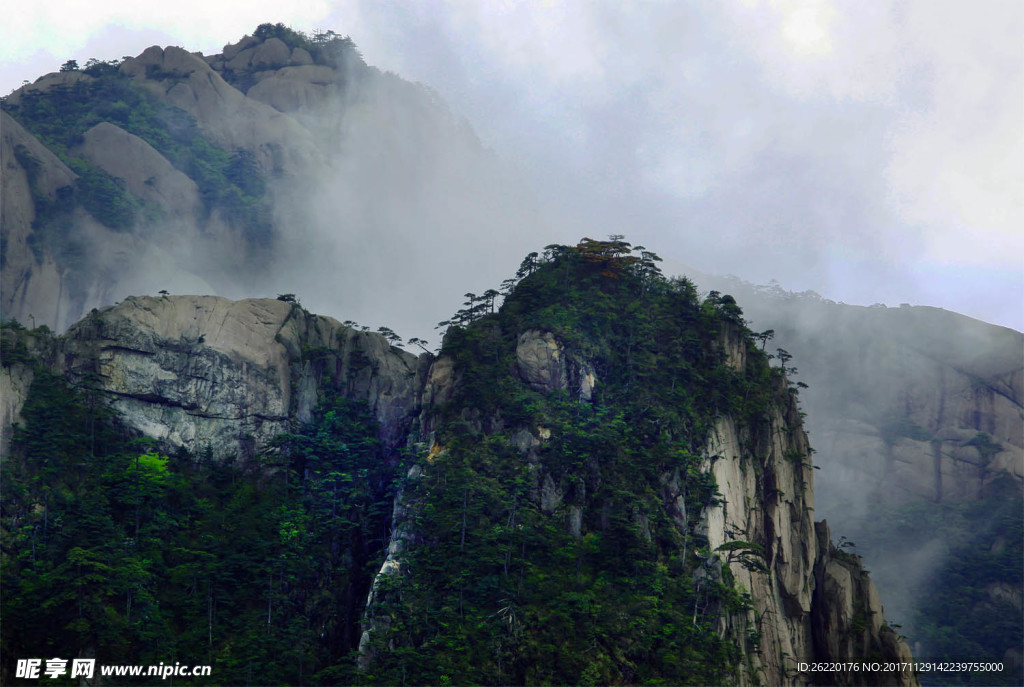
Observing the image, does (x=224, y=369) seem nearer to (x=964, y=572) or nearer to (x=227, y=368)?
(x=227, y=368)

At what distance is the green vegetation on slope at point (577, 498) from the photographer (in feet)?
163

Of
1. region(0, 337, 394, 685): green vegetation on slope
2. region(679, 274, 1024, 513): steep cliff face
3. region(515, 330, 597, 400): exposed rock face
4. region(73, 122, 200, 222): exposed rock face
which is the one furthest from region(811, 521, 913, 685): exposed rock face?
region(73, 122, 200, 222): exposed rock face

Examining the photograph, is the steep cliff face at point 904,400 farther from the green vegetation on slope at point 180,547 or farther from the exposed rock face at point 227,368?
the green vegetation on slope at point 180,547

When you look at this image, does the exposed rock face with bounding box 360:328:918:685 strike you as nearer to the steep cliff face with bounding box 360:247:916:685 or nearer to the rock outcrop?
the steep cliff face with bounding box 360:247:916:685

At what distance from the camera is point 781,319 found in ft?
385

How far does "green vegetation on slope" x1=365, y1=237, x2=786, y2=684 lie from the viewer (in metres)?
49.7

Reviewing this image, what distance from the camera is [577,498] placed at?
185 feet

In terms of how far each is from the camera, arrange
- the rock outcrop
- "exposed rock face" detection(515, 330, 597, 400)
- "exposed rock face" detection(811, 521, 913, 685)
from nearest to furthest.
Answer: the rock outcrop < "exposed rock face" detection(811, 521, 913, 685) < "exposed rock face" detection(515, 330, 597, 400)

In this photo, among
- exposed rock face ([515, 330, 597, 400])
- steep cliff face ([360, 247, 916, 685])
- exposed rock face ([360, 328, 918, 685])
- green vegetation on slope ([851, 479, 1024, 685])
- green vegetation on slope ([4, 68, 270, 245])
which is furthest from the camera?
green vegetation on slope ([4, 68, 270, 245])

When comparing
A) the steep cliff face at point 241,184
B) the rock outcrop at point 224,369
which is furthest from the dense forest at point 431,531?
the steep cliff face at point 241,184

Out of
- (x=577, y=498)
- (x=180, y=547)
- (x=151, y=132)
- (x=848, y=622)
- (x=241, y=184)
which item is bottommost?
(x=848, y=622)

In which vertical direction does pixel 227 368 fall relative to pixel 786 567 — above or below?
Answer: above

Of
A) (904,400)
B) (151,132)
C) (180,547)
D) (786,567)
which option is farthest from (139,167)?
(904,400)

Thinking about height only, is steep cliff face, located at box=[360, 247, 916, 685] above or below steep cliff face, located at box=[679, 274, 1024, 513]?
below
